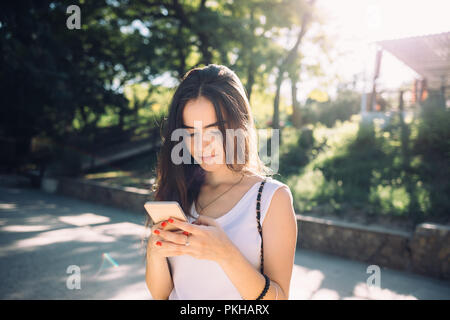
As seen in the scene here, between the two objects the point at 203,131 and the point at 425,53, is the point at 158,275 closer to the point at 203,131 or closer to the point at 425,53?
the point at 203,131

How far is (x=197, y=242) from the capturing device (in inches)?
49.4

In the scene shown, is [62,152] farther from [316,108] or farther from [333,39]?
[316,108]

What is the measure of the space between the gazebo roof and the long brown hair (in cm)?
721

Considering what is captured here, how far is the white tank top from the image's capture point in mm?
1471

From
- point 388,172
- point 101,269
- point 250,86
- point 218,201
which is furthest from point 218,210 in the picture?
point 250,86

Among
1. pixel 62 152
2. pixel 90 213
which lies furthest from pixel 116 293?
pixel 62 152

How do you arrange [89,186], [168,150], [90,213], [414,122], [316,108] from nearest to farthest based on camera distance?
[168,150], [90,213], [414,122], [89,186], [316,108]

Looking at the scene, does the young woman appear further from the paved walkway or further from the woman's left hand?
the paved walkway

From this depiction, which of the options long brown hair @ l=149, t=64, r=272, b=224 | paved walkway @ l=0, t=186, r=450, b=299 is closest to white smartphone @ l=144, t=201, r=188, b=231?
long brown hair @ l=149, t=64, r=272, b=224

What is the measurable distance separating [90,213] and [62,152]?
4.77 m

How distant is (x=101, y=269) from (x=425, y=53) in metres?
9.97

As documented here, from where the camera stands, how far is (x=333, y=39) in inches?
488

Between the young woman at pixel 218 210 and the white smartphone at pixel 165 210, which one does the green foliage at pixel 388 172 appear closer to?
the young woman at pixel 218 210

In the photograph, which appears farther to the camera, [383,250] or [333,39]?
[333,39]
